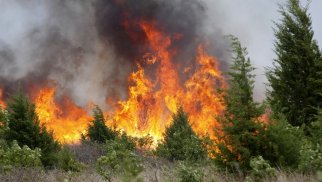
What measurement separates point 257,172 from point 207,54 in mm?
48864

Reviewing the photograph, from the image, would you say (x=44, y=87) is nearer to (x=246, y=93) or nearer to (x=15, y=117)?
(x=15, y=117)

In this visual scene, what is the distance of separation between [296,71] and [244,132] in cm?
778

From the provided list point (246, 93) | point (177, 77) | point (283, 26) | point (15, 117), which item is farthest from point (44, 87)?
point (246, 93)

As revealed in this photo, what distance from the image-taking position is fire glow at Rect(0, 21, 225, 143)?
45.9 metres

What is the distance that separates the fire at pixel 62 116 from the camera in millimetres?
44787

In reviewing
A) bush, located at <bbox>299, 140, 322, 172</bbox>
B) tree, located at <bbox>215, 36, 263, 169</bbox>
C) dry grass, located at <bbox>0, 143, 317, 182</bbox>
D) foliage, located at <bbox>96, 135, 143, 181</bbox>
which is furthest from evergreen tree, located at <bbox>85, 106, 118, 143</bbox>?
bush, located at <bbox>299, 140, 322, 172</bbox>

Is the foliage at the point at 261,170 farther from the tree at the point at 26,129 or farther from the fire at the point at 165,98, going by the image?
the fire at the point at 165,98

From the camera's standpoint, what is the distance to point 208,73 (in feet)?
169

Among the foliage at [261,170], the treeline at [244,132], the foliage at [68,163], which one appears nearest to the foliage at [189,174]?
the treeline at [244,132]

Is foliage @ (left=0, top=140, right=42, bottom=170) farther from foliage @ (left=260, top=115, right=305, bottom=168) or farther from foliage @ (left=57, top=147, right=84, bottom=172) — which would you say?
foliage @ (left=260, top=115, right=305, bottom=168)

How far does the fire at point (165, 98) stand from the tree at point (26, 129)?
24876mm

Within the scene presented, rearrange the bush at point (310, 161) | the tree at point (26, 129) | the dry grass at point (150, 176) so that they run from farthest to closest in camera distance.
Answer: the tree at point (26, 129), the bush at point (310, 161), the dry grass at point (150, 176)

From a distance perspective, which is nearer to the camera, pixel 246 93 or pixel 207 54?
pixel 246 93

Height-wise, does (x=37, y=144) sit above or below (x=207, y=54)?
below
